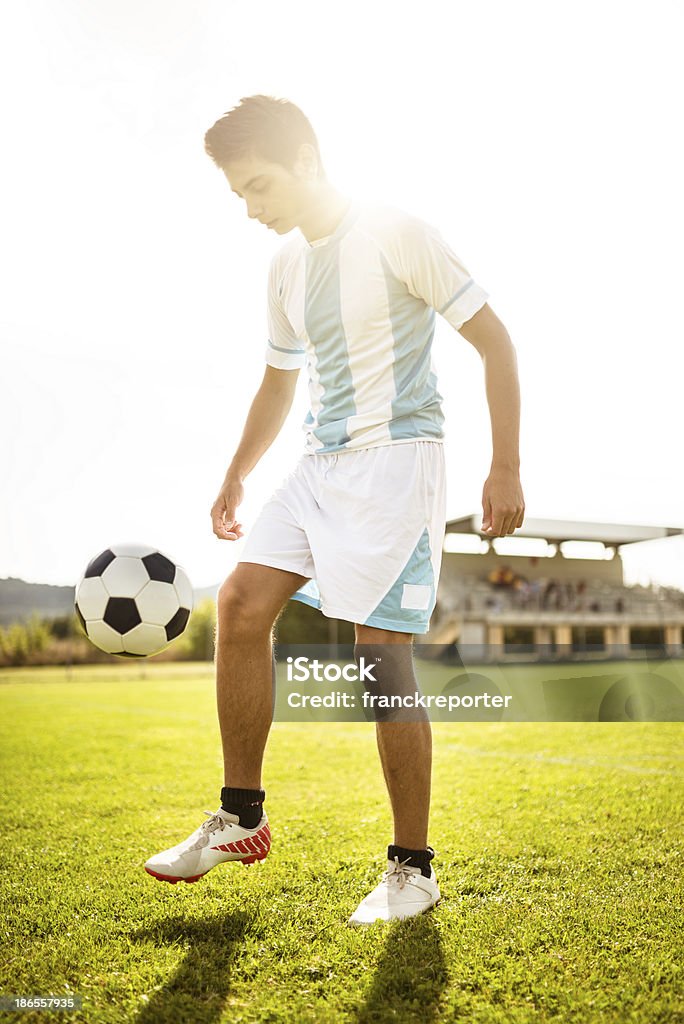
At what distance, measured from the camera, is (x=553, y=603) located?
3231 centimetres

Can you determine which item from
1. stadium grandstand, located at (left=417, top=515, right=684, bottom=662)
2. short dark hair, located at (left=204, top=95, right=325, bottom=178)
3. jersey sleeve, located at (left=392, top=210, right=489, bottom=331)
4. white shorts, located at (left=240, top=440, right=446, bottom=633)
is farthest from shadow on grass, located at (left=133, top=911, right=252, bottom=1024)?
stadium grandstand, located at (left=417, top=515, right=684, bottom=662)

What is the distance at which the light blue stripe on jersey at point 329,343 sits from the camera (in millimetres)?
2396

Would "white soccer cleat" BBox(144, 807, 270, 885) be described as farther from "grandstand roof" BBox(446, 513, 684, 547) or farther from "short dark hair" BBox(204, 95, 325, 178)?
"grandstand roof" BBox(446, 513, 684, 547)

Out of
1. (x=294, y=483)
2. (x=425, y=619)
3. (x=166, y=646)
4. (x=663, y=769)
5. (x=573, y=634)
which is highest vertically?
(x=294, y=483)

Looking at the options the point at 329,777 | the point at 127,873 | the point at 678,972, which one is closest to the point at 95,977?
the point at 127,873

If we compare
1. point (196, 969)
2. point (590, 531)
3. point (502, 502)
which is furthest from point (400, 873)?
point (590, 531)

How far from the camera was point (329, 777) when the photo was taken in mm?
4551

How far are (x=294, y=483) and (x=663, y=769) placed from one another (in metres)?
3.36

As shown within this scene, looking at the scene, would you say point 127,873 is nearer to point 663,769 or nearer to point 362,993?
point 362,993

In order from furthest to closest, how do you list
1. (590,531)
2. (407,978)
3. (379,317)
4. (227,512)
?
(590,531)
(227,512)
(379,317)
(407,978)

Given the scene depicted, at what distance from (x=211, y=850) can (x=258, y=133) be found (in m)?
1.99

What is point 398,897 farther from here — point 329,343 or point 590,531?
point 590,531

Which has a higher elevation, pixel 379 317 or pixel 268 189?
pixel 268 189

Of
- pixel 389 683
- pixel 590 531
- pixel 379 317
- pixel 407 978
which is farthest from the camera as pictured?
pixel 590 531
